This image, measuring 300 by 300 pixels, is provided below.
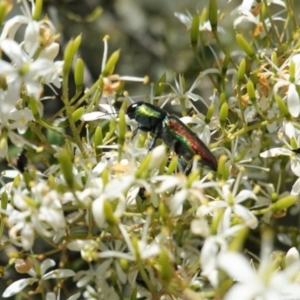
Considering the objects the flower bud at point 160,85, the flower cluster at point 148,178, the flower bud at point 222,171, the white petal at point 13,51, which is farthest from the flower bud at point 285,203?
the white petal at point 13,51

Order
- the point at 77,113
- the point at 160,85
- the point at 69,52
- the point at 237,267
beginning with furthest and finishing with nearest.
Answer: the point at 160,85 < the point at 77,113 < the point at 69,52 < the point at 237,267

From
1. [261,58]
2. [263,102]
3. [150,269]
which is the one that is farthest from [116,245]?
[261,58]

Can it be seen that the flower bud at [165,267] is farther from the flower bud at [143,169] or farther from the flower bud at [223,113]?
the flower bud at [223,113]

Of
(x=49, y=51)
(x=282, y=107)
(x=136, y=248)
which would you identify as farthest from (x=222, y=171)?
(x=49, y=51)

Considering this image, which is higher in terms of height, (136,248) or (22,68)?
(22,68)

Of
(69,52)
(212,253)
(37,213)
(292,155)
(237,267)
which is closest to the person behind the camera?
(237,267)

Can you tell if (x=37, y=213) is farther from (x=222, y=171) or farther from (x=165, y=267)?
(x=222, y=171)

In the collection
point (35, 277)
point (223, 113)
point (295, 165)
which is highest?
point (223, 113)

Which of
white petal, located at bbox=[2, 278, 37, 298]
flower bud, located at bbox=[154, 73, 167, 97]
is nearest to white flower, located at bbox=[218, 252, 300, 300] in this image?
white petal, located at bbox=[2, 278, 37, 298]
